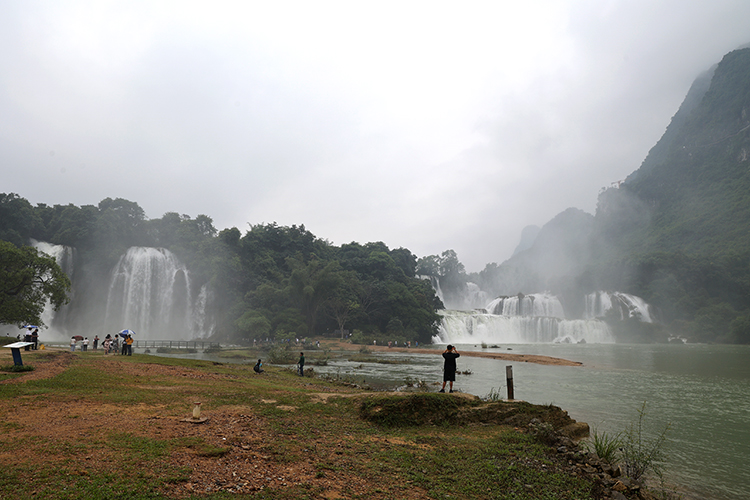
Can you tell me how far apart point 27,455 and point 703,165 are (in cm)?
14203

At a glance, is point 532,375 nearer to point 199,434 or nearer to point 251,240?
point 199,434

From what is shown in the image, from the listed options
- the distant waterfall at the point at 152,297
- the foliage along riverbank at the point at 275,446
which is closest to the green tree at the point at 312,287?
the distant waterfall at the point at 152,297

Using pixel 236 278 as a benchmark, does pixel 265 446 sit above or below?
below

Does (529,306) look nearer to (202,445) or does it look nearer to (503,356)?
(503,356)

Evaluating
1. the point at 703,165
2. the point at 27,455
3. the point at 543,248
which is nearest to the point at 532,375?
the point at 27,455

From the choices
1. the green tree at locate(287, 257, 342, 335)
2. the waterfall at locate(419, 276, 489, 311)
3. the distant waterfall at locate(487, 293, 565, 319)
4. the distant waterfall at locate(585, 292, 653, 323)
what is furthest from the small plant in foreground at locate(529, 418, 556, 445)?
the waterfall at locate(419, 276, 489, 311)

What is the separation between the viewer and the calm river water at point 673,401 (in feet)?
31.3

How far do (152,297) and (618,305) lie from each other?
8275 centimetres

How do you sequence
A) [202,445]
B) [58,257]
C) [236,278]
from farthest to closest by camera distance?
[236,278] → [58,257] → [202,445]

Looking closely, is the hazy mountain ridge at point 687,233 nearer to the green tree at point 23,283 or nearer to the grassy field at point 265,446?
the grassy field at point 265,446

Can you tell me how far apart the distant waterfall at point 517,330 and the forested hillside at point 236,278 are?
506 cm

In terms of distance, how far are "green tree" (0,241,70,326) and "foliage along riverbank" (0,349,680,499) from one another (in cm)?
2206

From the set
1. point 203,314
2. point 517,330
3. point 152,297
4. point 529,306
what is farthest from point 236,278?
point 529,306

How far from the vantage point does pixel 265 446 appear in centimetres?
739
